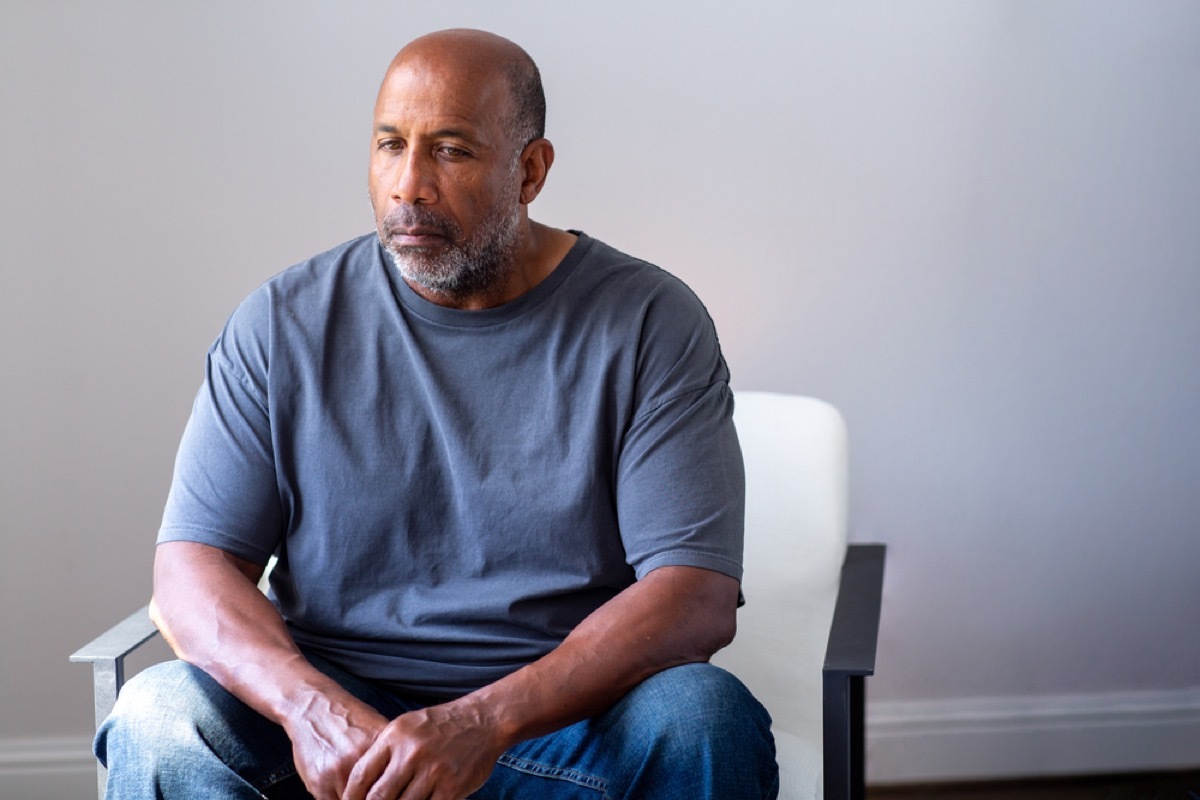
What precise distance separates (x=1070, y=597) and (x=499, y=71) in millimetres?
1504

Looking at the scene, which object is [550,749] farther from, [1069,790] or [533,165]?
[1069,790]

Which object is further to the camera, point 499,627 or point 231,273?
point 231,273

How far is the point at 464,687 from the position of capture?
4.99 feet

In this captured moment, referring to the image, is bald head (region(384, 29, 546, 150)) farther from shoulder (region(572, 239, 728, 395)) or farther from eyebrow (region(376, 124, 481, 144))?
shoulder (region(572, 239, 728, 395))

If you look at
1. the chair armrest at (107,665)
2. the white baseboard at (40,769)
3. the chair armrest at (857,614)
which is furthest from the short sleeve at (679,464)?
the white baseboard at (40,769)

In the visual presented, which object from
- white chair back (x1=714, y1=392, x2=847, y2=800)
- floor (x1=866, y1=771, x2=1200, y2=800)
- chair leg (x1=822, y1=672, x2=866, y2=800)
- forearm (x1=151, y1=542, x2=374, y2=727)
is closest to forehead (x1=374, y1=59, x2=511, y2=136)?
forearm (x1=151, y1=542, x2=374, y2=727)

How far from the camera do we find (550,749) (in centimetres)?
141

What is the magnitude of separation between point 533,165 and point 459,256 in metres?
0.19

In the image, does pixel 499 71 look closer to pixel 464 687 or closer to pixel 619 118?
pixel 619 118

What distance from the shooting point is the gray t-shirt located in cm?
151

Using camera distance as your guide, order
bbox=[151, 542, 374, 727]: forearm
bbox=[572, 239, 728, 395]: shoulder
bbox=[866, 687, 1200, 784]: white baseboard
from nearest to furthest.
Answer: bbox=[151, 542, 374, 727]: forearm, bbox=[572, 239, 728, 395]: shoulder, bbox=[866, 687, 1200, 784]: white baseboard

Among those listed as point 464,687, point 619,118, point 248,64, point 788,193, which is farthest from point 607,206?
point 464,687

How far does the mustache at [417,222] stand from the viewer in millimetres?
1509

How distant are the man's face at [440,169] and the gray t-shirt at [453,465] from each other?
0.09 m
